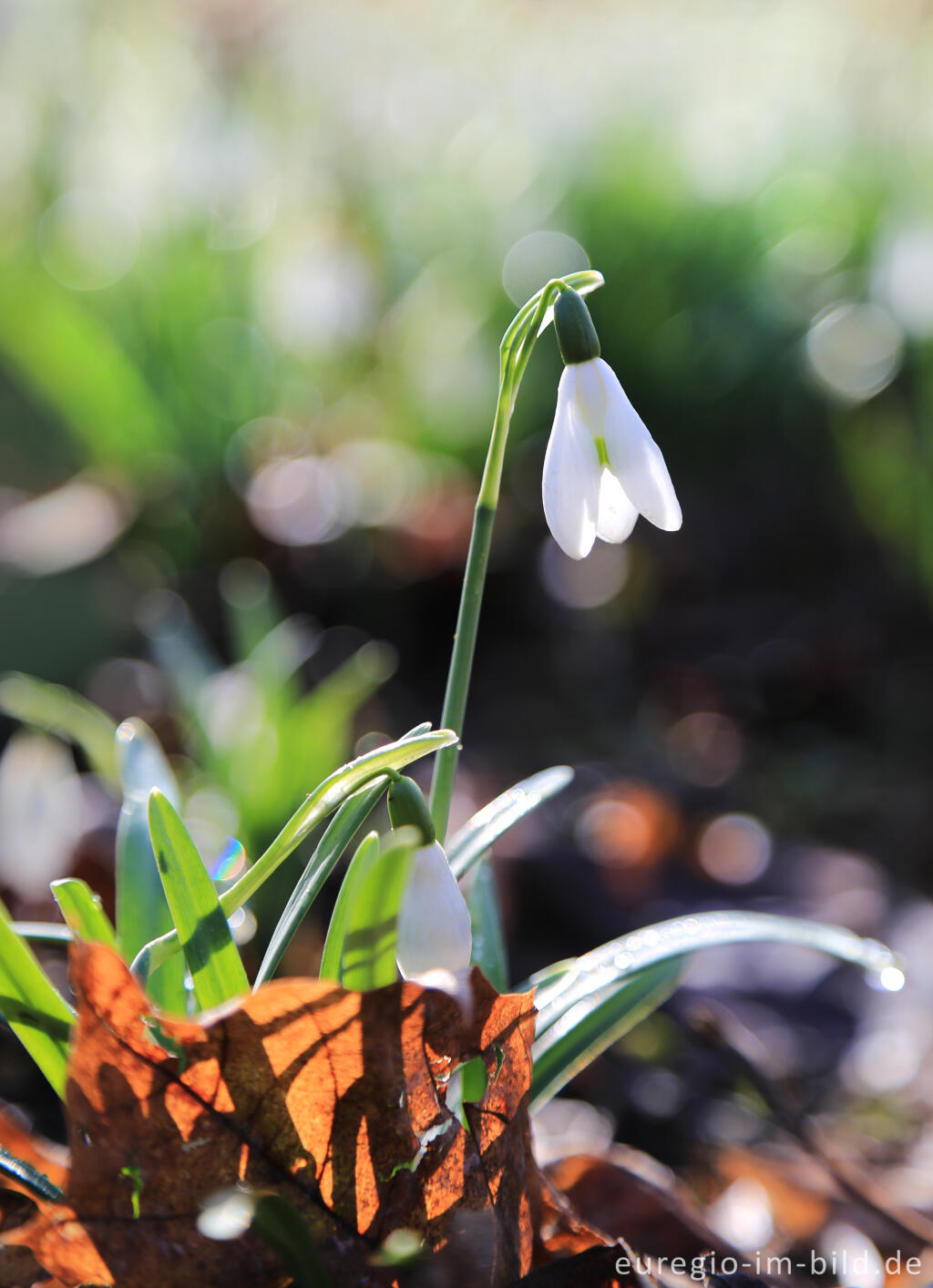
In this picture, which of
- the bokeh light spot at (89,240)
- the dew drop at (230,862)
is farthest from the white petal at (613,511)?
the bokeh light spot at (89,240)

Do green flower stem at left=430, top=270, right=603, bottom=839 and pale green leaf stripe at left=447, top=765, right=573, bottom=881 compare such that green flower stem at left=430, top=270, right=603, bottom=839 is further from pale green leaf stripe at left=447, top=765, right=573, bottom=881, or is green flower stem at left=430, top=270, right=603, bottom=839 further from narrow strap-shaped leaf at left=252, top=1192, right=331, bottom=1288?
narrow strap-shaped leaf at left=252, top=1192, right=331, bottom=1288

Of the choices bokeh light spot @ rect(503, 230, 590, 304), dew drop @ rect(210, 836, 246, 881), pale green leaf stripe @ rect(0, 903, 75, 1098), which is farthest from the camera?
bokeh light spot @ rect(503, 230, 590, 304)

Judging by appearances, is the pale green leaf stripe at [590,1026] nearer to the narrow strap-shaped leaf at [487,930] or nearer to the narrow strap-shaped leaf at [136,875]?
the narrow strap-shaped leaf at [487,930]

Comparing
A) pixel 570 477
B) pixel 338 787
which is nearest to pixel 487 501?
pixel 570 477

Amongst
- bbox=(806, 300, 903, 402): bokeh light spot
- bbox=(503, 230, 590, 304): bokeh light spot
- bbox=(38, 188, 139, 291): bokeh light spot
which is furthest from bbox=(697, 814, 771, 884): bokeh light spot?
bbox=(38, 188, 139, 291): bokeh light spot

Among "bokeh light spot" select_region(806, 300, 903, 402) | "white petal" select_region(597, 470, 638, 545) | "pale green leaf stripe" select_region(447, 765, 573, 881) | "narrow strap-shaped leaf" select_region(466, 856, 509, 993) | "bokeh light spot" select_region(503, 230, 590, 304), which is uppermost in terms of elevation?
"bokeh light spot" select_region(503, 230, 590, 304)

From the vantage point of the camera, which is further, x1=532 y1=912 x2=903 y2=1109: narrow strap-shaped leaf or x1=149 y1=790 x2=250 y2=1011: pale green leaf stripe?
x1=532 y1=912 x2=903 y2=1109: narrow strap-shaped leaf
